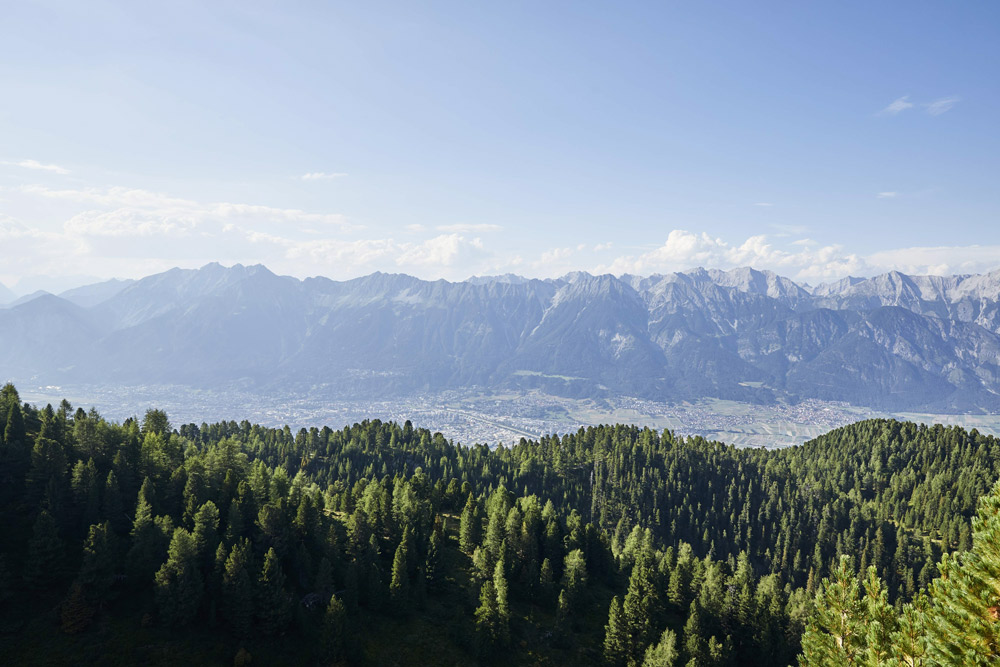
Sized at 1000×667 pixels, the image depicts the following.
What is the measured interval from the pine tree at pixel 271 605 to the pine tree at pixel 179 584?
7.55m

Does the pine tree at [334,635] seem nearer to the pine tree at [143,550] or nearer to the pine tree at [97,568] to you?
the pine tree at [143,550]

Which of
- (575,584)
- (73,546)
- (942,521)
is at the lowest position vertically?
(942,521)

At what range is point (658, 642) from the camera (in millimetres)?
75938

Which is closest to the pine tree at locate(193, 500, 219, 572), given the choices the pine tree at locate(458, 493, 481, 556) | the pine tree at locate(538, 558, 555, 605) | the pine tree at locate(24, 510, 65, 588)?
the pine tree at locate(24, 510, 65, 588)

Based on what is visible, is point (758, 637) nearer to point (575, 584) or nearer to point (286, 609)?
point (575, 584)

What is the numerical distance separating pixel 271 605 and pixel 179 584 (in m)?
11.6

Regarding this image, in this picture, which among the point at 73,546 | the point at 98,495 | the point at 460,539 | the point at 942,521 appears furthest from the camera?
the point at 942,521

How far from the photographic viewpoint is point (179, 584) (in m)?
64.7

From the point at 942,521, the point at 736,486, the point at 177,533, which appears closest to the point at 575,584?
the point at 177,533

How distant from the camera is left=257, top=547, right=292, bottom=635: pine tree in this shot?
217 feet

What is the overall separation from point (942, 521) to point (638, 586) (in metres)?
145

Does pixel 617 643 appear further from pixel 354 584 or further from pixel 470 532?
pixel 354 584

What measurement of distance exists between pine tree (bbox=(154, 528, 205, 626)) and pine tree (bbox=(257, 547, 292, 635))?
755 centimetres

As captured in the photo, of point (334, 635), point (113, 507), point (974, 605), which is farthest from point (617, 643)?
point (113, 507)
